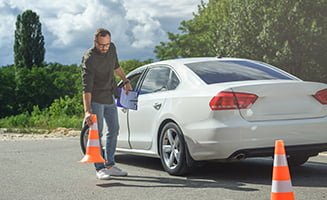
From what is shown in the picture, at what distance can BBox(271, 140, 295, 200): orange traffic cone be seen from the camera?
5074 mm

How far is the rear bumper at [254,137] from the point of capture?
24.1 feet

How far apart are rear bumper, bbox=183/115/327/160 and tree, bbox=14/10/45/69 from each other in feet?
280

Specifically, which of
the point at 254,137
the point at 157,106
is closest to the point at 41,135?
the point at 157,106

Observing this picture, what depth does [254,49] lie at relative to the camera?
4319 cm

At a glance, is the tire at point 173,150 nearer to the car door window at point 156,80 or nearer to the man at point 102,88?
the man at point 102,88

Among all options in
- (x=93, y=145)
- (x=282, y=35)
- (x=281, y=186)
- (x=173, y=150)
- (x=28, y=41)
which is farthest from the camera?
(x=28, y=41)

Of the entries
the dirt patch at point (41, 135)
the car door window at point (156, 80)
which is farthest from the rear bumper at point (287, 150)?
the dirt patch at point (41, 135)

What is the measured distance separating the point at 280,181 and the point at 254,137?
2.23 m

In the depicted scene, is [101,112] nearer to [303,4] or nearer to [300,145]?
[300,145]

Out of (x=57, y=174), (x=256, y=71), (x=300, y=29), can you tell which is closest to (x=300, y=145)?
(x=256, y=71)

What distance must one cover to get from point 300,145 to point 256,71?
4.25 feet

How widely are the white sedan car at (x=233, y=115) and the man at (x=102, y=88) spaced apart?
62 cm

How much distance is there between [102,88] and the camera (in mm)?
8156

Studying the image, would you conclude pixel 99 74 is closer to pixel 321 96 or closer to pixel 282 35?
pixel 321 96
